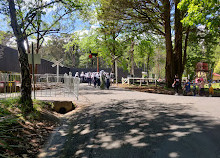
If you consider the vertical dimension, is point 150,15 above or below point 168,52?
above

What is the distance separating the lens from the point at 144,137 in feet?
14.1

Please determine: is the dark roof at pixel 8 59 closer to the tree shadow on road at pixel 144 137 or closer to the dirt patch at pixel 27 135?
the dirt patch at pixel 27 135

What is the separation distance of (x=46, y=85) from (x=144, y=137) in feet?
44.0

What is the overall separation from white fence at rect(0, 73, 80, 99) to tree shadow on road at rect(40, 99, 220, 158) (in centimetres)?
548

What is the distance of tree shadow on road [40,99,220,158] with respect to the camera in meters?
3.62

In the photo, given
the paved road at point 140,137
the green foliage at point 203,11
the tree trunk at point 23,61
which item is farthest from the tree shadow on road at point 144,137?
the green foliage at point 203,11

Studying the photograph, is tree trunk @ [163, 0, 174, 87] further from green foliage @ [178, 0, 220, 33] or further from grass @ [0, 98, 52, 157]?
grass @ [0, 98, 52, 157]

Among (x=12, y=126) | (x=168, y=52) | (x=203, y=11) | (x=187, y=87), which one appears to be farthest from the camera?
(x=168, y=52)

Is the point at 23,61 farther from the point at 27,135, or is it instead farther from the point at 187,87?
the point at 187,87

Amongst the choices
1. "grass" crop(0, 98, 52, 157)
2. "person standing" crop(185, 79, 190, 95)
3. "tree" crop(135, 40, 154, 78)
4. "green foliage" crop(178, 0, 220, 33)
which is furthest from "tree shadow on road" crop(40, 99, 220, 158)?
"tree" crop(135, 40, 154, 78)

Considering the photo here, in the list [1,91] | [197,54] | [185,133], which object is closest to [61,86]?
[1,91]

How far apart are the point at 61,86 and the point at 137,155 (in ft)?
43.3

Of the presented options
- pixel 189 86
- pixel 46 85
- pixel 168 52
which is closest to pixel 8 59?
pixel 46 85

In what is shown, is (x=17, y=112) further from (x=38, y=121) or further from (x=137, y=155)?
(x=137, y=155)
